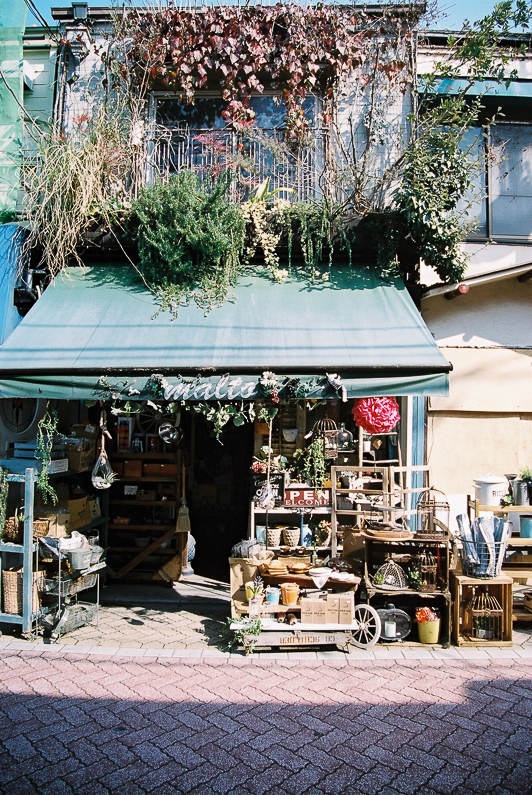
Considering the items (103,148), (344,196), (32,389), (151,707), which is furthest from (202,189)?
(151,707)

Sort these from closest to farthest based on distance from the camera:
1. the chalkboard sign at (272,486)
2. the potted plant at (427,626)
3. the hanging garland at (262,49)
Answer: the potted plant at (427,626) < the chalkboard sign at (272,486) < the hanging garland at (262,49)

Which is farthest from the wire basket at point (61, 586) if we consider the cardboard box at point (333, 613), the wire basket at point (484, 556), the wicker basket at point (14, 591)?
the wire basket at point (484, 556)

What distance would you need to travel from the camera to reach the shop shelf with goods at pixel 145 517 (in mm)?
9219

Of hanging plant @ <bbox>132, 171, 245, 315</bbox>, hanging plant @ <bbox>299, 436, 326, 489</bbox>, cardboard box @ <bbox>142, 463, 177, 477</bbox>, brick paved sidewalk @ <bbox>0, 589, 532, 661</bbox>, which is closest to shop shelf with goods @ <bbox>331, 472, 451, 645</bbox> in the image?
hanging plant @ <bbox>299, 436, 326, 489</bbox>

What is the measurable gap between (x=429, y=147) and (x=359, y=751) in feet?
22.9

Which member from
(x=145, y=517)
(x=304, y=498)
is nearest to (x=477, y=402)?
(x=304, y=498)

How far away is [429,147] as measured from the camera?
310 inches

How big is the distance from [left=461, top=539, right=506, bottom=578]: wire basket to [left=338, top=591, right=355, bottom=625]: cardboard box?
1.44 meters

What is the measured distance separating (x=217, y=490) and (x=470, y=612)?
470 cm

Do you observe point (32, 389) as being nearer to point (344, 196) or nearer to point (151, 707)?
point (151, 707)

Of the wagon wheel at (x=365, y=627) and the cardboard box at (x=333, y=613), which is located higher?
the cardboard box at (x=333, y=613)

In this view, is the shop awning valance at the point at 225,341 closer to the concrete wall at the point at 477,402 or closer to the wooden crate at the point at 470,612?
the concrete wall at the point at 477,402

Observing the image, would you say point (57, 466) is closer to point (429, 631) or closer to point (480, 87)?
point (429, 631)

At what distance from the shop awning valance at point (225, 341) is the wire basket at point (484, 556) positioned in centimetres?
180
